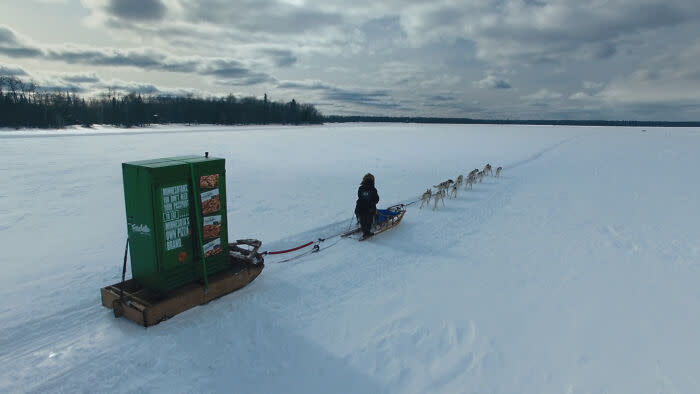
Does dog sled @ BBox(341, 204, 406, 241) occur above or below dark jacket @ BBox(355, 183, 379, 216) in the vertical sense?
below

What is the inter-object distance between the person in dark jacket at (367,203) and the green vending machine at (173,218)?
302cm

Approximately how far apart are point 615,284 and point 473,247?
2.27 metres

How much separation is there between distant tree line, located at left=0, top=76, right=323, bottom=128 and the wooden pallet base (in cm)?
6342

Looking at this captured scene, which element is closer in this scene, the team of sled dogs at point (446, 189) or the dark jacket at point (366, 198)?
the dark jacket at point (366, 198)

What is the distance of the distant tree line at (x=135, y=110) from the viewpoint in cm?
5302

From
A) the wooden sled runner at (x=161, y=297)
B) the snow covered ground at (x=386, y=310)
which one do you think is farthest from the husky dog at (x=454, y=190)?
the wooden sled runner at (x=161, y=297)

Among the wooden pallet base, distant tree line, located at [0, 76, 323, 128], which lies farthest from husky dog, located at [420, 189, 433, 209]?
distant tree line, located at [0, 76, 323, 128]

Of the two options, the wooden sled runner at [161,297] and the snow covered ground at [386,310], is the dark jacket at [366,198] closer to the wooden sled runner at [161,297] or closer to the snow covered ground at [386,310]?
the snow covered ground at [386,310]

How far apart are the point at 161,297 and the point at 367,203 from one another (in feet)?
13.1

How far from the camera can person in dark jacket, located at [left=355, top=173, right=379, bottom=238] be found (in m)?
7.08

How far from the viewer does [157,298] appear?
430cm

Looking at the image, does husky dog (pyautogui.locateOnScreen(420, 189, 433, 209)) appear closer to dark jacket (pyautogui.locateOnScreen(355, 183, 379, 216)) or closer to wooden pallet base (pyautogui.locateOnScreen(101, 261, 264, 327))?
dark jacket (pyautogui.locateOnScreen(355, 183, 379, 216))

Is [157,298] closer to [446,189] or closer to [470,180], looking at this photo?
[446,189]

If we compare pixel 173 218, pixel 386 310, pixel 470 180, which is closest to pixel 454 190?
pixel 470 180
